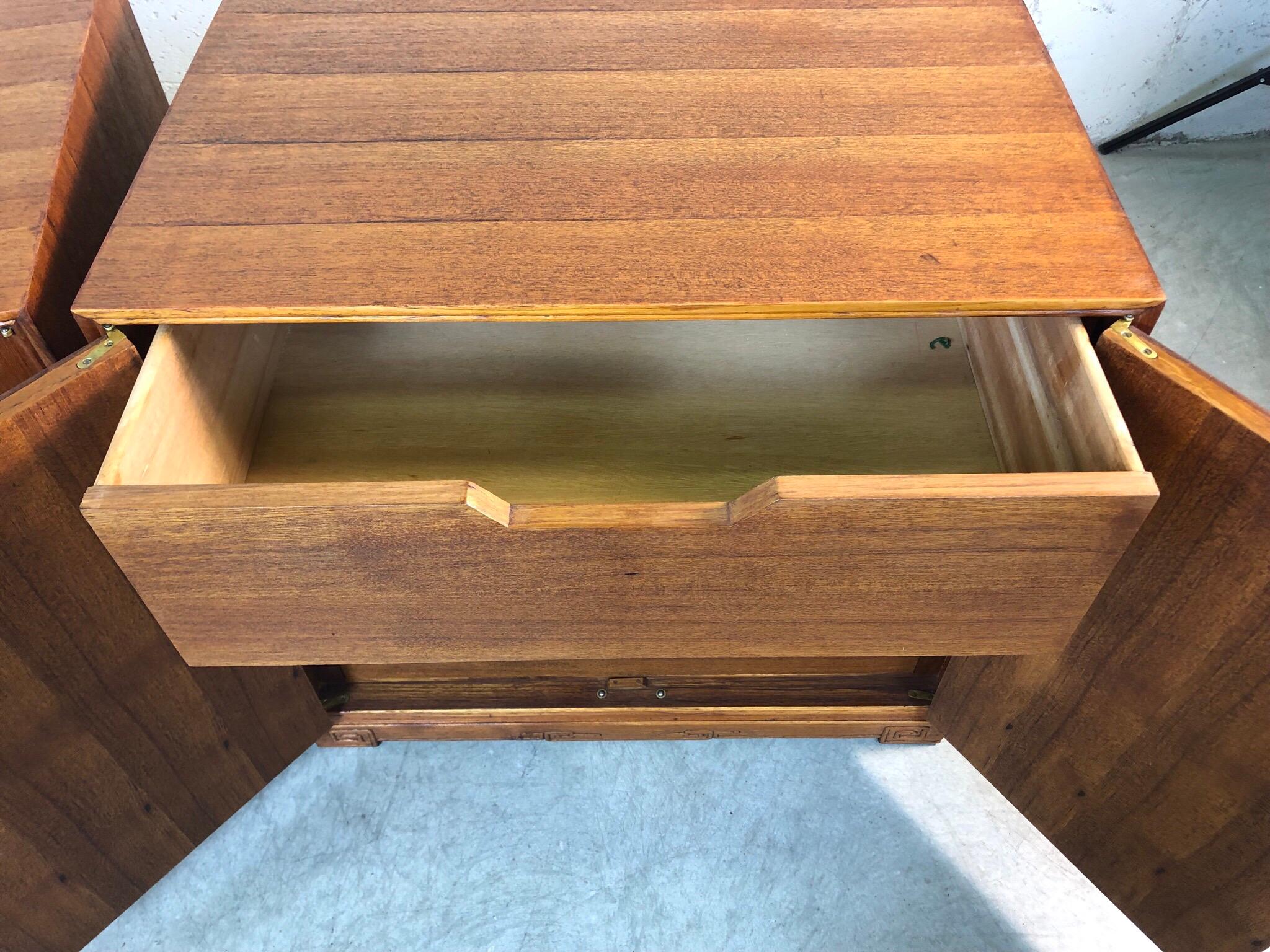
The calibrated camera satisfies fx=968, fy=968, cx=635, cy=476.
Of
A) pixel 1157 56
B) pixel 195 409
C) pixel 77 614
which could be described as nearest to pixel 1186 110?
pixel 1157 56

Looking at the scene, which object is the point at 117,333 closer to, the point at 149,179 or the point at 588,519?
the point at 149,179

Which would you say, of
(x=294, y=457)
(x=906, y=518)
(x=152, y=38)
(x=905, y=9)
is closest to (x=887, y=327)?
(x=905, y=9)

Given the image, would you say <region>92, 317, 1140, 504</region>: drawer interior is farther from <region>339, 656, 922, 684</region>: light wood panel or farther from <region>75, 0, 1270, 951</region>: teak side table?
<region>339, 656, 922, 684</region>: light wood panel

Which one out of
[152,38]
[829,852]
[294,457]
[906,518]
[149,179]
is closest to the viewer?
[906,518]

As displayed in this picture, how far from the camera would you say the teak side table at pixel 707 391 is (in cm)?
51

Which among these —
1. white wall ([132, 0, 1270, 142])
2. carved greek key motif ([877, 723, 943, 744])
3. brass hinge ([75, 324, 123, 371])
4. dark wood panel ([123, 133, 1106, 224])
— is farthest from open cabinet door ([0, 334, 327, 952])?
white wall ([132, 0, 1270, 142])

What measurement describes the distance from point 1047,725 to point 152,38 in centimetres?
121

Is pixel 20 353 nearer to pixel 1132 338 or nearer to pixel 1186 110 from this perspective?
pixel 1132 338

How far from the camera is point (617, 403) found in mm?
754

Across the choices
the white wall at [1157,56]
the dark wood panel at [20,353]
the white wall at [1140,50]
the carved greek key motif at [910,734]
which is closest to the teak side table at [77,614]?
the dark wood panel at [20,353]

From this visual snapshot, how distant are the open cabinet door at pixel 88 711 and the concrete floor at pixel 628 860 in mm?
61

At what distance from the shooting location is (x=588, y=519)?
50cm

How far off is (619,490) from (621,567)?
176 millimetres

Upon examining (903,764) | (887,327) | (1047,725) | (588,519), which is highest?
(588,519)
